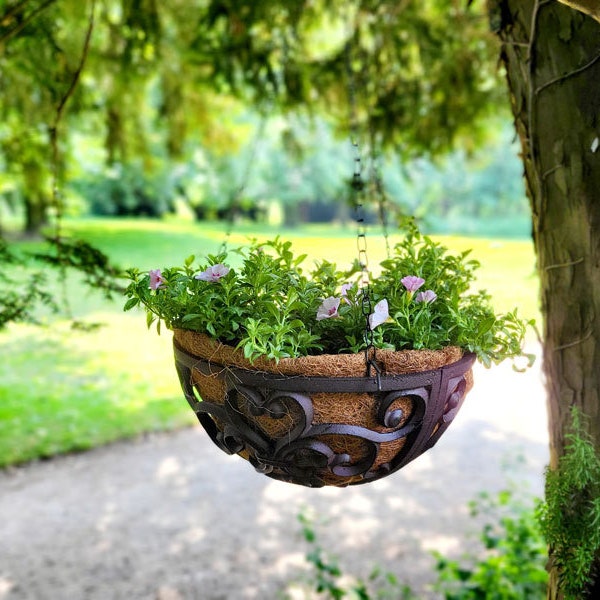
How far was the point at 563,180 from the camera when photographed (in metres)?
1.36

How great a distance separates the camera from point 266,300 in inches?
45.2

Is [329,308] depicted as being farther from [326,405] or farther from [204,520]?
[204,520]

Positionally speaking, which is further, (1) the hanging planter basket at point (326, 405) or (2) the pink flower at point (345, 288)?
(2) the pink flower at point (345, 288)

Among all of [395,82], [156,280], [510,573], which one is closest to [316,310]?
[156,280]

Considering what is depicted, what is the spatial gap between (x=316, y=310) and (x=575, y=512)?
692mm

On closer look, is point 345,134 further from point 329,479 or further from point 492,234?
point 492,234

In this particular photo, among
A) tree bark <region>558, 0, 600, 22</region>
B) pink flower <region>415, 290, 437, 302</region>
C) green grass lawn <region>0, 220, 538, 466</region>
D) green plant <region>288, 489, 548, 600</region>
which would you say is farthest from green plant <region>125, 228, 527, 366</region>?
green plant <region>288, 489, 548, 600</region>

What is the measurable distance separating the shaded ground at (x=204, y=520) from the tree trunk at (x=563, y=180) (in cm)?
211

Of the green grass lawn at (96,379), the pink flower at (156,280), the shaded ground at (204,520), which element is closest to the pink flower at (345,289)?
the pink flower at (156,280)

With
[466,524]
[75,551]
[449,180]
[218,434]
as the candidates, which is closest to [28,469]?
[75,551]

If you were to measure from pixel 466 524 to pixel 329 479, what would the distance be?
2.95 metres

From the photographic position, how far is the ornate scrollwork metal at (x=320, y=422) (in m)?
1.02

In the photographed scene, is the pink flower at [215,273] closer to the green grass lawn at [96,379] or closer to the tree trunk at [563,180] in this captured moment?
the tree trunk at [563,180]

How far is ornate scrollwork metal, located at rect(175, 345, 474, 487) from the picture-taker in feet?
3.36
